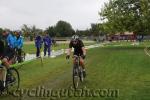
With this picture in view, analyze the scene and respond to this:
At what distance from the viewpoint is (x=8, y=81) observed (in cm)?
1393

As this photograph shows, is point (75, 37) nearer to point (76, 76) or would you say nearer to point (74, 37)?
point (74, 37)

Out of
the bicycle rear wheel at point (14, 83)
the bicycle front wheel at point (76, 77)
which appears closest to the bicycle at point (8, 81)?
the bicycle rear wheel at point (14, 83)

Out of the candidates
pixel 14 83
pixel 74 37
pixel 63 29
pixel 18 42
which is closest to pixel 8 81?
pixel 14 83

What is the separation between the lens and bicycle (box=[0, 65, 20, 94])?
13625mm

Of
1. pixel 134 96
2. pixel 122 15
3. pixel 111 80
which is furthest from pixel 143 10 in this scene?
pixel 134 96

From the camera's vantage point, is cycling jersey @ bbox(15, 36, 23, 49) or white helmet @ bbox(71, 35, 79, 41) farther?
cycling jersey @ bbox(15, 36, 23, 49)

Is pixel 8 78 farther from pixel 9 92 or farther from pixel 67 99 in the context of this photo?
pixel 67 99

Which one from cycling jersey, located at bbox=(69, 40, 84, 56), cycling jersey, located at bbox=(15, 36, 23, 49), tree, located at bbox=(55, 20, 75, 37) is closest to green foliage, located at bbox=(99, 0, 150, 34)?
cycling jersey, located at bbox=(15, 36, 23, 49)

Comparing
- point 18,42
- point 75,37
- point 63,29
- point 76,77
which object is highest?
point 75,37

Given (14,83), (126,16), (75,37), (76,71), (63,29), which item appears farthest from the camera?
(63,29)

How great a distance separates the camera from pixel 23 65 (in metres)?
27.2

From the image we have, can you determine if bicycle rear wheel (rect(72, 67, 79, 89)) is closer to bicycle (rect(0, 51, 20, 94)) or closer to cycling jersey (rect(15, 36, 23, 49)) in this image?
bicycle (rect(0, 51, 20, 94))

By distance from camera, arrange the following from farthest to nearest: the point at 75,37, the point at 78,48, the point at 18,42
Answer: the point at 18,42, the point at 78,48, the point at 75,37

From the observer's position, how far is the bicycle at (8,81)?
13.6 m
